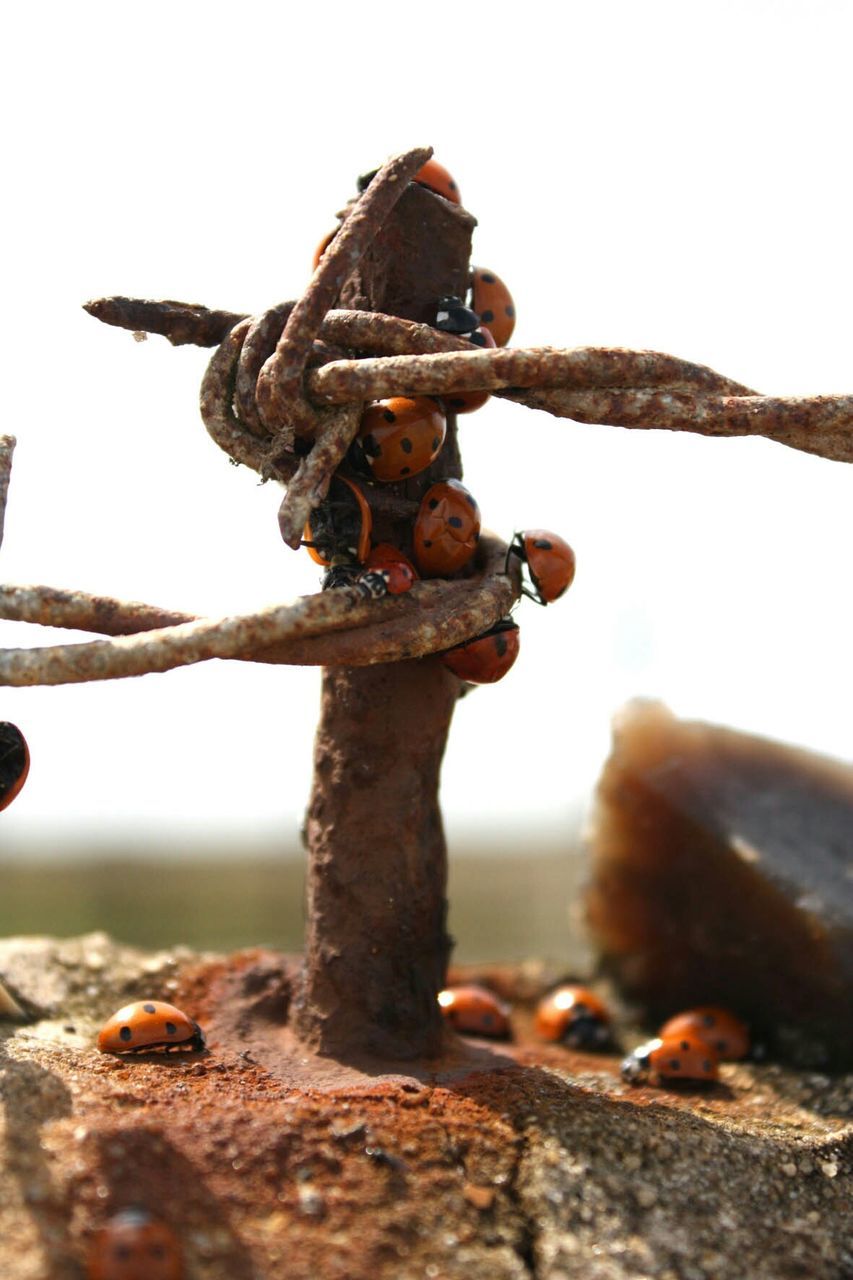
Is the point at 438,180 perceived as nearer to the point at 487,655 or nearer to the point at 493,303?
the point at 493,303

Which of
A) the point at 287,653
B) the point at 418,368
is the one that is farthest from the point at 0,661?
the point at 418,368

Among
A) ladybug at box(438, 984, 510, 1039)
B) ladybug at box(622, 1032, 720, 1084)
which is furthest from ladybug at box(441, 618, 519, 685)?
ladybug at box(438, 984, 510, 1039)

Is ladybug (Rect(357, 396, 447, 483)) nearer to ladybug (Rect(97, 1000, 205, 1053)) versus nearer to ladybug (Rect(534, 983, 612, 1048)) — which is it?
ladybug (Rect(97, 1000, 205, 1053))

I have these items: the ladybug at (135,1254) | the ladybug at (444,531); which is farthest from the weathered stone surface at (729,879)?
the ladybug at (135,1254)

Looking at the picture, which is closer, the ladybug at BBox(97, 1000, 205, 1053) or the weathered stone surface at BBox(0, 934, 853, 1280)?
the weathered stone surface at BBox(0, 934, 853, 1280)

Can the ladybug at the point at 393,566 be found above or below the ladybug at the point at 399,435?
below

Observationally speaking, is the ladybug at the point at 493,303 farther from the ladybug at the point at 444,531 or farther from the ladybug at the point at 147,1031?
the ladybug at the point at 147,1031

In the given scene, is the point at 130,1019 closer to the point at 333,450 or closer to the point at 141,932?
the point at 333,450
